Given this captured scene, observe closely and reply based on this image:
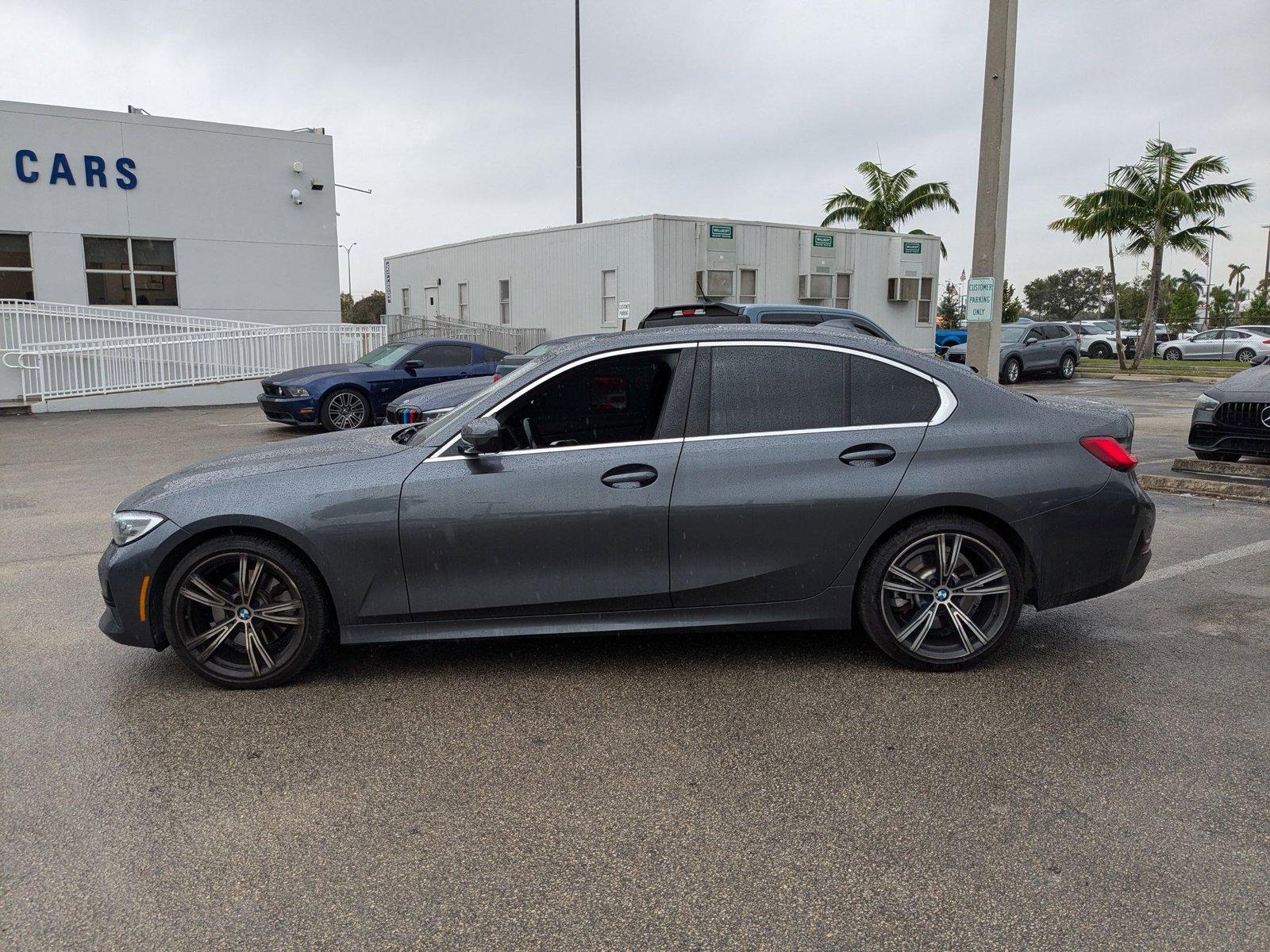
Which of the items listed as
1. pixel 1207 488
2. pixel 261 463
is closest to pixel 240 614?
pixel 261 463

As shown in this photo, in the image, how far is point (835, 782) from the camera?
3.51 meters

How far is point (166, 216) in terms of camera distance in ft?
69.1

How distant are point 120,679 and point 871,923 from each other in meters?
3.53

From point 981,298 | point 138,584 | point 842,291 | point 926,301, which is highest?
point 842,291

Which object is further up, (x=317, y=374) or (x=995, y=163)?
(x=995, y=163)

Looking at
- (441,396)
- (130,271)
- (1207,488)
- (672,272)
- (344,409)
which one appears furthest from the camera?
(672,272)

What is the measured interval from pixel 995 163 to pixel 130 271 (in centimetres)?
1788

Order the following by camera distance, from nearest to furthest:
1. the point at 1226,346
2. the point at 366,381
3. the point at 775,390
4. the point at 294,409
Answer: the point at 775,390 < the point at 294,409 < the point at 366,381 < the point at 1226,346

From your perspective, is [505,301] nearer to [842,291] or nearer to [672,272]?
[672,272]

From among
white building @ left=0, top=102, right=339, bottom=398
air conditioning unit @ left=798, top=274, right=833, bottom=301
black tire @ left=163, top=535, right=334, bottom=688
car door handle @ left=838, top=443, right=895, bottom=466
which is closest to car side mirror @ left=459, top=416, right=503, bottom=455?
black tire @ left=163, top=535, right=334, bottom=688

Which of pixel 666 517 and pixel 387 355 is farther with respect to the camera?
pixel 387 355

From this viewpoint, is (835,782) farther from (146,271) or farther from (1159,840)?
(146,271)

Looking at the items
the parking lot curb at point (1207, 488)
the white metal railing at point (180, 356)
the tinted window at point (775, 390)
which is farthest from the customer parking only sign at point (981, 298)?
the white metal railing at point (180, 356)

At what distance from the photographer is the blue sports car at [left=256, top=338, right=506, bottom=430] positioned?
14320 millimetres
